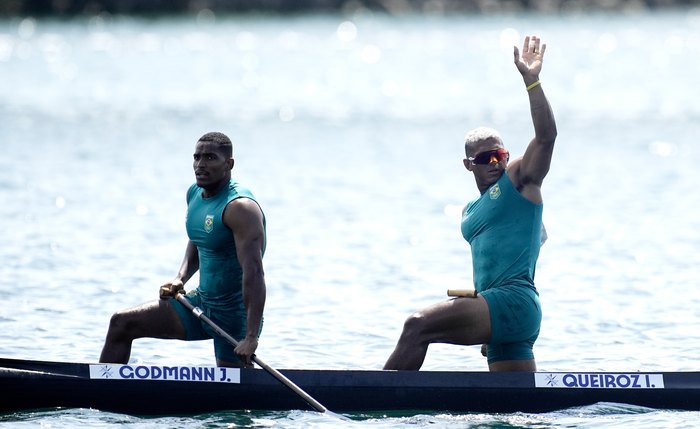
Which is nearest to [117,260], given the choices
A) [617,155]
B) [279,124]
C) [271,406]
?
[271,406]

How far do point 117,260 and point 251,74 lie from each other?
46.5 meters

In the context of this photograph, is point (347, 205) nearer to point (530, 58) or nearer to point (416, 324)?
point (530, 58)

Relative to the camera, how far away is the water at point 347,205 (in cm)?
1560

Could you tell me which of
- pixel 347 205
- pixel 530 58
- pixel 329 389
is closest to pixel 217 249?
pixel 329 389

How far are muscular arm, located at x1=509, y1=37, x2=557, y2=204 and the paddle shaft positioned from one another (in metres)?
2.43

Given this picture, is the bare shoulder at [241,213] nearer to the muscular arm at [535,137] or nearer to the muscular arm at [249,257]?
the muscular arm at [249,257]

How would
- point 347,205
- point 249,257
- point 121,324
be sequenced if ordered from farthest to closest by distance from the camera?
point 347,205 → point 121,324 → point 249,257

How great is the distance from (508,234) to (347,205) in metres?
16.0

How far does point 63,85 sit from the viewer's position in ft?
191

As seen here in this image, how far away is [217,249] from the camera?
11727 millimetres

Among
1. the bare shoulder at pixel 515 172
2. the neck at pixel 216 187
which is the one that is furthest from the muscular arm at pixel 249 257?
the bare shoulder at pixel 515 172

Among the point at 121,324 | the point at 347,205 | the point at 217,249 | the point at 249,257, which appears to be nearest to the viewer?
the point at 249,257

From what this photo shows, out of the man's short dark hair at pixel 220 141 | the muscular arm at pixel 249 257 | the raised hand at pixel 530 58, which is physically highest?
the raised hand at pixel 530 58

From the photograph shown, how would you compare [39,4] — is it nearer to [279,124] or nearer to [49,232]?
[279,124]
